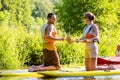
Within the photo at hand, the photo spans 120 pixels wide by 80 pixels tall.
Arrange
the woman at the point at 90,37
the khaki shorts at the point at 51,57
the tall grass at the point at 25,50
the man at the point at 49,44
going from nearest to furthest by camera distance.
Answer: the woman at the point at 90,37, the man at the point at 49,44, the khaki shorts at the point at 51,57, the tall grass at the point at 25,50

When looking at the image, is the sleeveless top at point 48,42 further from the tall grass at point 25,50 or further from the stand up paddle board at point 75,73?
the tall grass at point 25,50

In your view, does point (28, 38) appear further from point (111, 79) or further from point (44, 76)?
point (111, 79)

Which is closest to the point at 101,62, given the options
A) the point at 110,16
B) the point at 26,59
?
the point at 26,59

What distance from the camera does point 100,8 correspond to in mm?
37750

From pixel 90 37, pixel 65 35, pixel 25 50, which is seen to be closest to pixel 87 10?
pixel 65 35

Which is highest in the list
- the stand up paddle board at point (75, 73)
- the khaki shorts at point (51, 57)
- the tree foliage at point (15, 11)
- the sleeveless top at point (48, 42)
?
the tree foliage at point (15, 11)

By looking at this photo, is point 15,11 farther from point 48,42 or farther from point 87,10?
point 48,42

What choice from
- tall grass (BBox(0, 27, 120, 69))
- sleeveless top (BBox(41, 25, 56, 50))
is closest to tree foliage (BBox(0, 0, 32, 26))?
tall grass (BBox(0, 27, 120, 69))

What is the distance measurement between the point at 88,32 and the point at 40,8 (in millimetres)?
133262

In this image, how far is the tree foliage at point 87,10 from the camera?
37.5 metres

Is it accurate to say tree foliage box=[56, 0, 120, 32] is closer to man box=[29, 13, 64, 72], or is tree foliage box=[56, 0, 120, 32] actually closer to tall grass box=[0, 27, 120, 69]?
tall grass box=[0, 27, 120, 69]

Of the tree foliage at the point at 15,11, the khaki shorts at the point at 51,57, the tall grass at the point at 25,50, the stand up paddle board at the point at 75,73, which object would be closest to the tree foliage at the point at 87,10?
the tall grass at the point at 25,50

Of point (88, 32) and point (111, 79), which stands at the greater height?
point (88, 32)

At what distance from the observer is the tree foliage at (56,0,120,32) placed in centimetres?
3750
